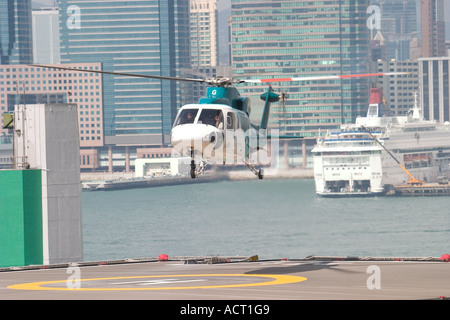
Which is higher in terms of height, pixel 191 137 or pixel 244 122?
pixel 244 122

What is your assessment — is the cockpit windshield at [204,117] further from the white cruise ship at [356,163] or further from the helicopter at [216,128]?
the white cruise ship at [356,163]

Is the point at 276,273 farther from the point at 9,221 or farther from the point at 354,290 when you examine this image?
the point at 9,221

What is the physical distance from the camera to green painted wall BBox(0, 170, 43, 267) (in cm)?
5053

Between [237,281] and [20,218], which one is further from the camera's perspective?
[20,218]

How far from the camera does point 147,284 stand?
27.7 metres

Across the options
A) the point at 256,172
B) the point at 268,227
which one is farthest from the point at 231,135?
the point at 268,227

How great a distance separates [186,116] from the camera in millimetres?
29688

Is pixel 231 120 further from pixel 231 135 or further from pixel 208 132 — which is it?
pixel 208 132

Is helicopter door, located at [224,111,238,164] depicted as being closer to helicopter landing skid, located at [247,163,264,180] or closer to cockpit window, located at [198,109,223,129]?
cockpit window, located at [198,109,223,129]

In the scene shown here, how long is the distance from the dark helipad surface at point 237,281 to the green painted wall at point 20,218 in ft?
51.3

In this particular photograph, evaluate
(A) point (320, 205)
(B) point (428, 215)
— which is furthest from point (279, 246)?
(A) point (320, 205)

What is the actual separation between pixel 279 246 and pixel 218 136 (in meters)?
95.0

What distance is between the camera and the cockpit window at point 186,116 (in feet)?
97.1

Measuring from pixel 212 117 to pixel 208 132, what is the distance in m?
0.76
